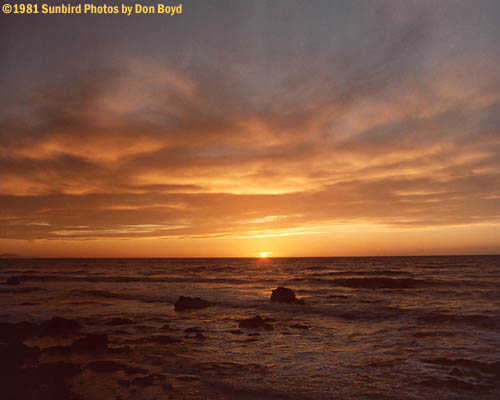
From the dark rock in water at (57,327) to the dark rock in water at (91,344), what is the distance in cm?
347

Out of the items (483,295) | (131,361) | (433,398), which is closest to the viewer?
(433,398)

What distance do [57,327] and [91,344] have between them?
166 inches

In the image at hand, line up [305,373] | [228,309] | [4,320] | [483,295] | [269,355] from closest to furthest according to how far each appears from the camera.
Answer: [305,373] → [269,355] → [4,320] → [228,309] → [483,295]

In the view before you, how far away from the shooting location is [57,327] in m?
16.2

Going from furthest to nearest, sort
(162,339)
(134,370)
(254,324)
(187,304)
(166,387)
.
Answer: (187,304), (254,324), (162,339), (134,370), (166,387)

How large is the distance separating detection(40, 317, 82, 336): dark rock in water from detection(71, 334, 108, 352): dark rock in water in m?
3.47

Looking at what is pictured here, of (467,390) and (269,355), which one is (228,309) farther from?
(467,390)

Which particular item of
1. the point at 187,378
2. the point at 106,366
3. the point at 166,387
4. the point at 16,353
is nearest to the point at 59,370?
the point at 106,366

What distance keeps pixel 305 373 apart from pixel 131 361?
5920 millimetres

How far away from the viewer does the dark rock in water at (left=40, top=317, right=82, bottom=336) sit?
1580 centimetres

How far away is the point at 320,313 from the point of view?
2272 centimetres

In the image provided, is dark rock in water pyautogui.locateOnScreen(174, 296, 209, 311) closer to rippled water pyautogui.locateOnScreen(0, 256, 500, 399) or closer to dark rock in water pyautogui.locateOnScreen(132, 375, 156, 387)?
rippled water pyautogui.locateOnScreen(0, 256, 500, 399)

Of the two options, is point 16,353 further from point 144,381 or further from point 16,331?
point 144,381

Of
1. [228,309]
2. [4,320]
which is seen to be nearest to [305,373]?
[228,309]
